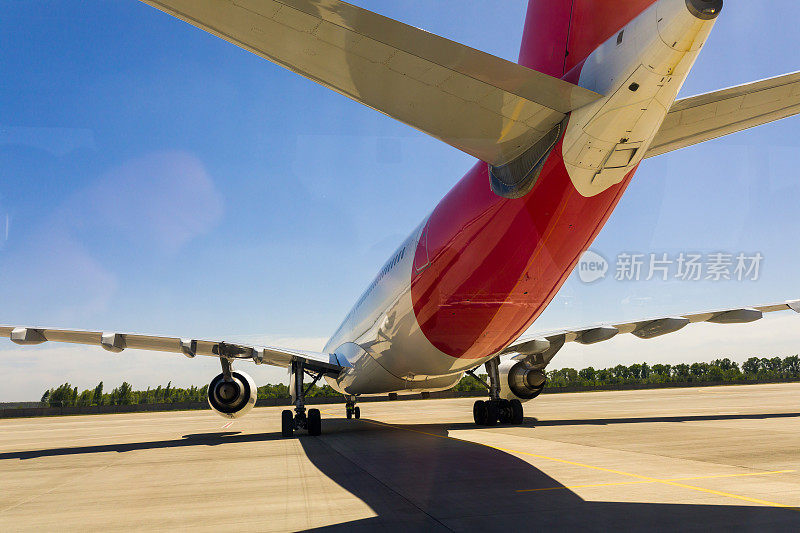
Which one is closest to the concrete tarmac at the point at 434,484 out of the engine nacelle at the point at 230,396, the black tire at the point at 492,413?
the engine nacelle at the point at 230,396

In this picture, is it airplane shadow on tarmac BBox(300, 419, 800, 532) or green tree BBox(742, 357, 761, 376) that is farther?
green tree BBox(742, 357, 761, 376)

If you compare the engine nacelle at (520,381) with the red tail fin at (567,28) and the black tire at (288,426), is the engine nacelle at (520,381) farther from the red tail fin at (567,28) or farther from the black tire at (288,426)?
the red tail fin at (567,28)

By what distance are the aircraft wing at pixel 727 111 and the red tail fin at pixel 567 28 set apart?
1188 mm

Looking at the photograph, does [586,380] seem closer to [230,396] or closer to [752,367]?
[752,367]

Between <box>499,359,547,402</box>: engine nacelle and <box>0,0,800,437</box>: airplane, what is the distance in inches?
188

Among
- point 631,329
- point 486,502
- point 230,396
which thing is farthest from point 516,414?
point 486,502

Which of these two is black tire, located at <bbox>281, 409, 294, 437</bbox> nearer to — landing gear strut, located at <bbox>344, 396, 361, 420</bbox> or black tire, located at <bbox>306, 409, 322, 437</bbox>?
black tire, located at <bbox>306, 409, 322, 437</bbox>

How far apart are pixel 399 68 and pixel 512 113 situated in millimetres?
1421

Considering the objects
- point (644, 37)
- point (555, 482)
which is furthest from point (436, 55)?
point (555, 482)

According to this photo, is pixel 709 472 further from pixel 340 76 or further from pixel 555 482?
pixel 340 76

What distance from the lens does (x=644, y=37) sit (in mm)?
4383

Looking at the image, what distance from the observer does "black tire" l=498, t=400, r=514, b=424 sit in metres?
15.5

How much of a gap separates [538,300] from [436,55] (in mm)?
5668

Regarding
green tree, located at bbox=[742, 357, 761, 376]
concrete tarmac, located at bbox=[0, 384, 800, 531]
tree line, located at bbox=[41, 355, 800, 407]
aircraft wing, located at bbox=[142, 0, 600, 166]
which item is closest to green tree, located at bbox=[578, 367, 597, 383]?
tree line, located at bbox=[41, 355, 800, 407]
